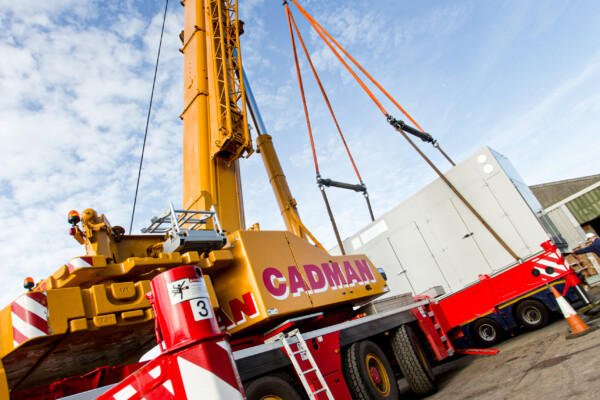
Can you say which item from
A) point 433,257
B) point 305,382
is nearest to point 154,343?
point 305,382

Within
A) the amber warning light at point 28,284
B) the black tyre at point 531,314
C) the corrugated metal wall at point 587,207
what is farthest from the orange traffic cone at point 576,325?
the corrugated metal wall at point 587,207

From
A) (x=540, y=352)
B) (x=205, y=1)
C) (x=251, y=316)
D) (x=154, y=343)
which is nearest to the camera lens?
(x=251, y=316)

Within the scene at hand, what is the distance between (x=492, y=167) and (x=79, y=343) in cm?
944

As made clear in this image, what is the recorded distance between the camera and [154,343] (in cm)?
461

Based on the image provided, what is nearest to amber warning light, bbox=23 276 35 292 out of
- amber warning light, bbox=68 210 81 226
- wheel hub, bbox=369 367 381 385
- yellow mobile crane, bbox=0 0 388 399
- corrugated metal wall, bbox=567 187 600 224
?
yellow mobile crane, bbox=0 0 388 399

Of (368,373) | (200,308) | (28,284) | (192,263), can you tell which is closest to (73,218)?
(28,284)

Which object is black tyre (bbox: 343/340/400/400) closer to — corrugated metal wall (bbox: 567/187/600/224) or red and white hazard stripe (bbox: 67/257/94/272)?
red and white hazard stripe (bbox: 67/257/94/272)

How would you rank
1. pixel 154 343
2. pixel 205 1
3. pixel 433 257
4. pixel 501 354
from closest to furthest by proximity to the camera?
pixel 154 343 < pixel 501 354 < pixel 205 1 < pixel 433 257

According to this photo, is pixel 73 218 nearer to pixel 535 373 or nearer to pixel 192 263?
pixel 192 263

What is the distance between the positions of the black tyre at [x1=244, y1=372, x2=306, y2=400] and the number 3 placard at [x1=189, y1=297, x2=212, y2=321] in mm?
1669

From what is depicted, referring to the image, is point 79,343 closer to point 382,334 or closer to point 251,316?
point 251,316

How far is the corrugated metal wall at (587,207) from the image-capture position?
20858 mm

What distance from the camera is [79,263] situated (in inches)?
143

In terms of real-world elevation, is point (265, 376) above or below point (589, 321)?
above
